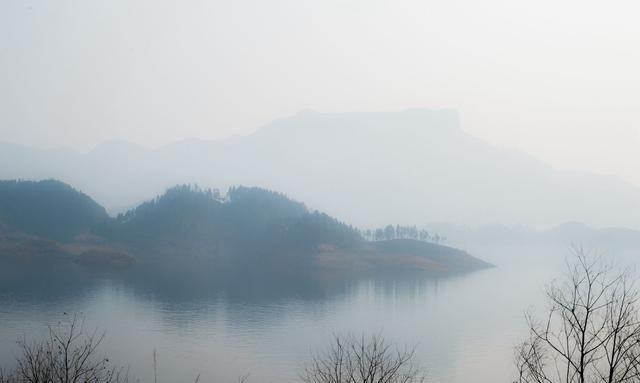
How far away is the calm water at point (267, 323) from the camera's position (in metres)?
33.8

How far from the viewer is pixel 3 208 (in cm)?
13488

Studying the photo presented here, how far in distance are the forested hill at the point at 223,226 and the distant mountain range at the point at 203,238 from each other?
244 millimetres

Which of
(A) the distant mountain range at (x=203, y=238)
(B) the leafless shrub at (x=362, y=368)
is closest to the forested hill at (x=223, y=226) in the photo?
(A) the distant mountain range at (x=203, y=238)

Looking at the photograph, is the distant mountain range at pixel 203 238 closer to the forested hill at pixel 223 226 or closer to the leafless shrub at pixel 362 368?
the forested hill at pixel 223 226

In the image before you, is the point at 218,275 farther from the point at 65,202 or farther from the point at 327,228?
the point at 65,202

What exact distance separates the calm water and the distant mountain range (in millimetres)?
28062

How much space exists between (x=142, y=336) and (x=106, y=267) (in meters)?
66.2

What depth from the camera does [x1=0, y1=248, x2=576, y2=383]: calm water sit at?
33.8m

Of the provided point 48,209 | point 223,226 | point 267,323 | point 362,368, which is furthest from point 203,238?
point 362,368

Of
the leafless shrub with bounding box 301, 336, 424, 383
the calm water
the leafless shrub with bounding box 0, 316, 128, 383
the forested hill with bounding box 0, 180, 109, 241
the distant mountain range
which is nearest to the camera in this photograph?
the leafless shrub with bounding box 0, 316, 128, 383

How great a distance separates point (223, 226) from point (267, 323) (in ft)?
305

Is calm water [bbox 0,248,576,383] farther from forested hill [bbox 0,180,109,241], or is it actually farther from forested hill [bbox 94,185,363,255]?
forested hill [bbox 0,180,109,241]

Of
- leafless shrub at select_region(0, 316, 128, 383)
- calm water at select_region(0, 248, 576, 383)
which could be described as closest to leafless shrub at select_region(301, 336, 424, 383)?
calm water at select_region(0, 248, 576, 383)

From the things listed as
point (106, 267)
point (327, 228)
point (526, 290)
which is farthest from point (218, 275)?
point (526, 290)
